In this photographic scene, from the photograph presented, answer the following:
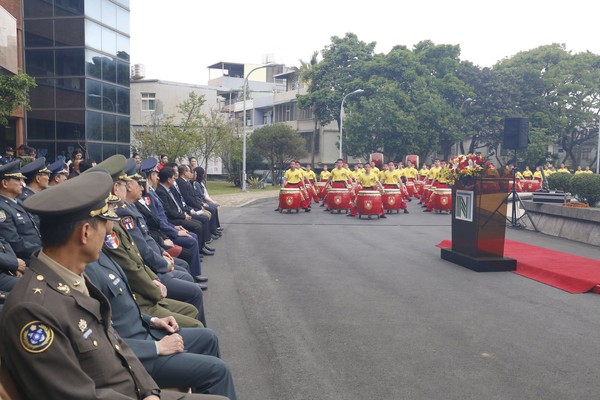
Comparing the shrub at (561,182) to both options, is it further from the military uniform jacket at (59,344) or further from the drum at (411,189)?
the military uniform jacket at (59,344)

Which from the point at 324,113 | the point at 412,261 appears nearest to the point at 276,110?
the point at 324,113

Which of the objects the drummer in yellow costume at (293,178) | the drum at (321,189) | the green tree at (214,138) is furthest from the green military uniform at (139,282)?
the green tree at (214,138)

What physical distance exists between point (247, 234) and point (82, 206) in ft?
39.5

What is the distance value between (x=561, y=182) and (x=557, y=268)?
7824 mm

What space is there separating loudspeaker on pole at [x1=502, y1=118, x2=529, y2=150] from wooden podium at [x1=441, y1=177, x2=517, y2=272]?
404 cm

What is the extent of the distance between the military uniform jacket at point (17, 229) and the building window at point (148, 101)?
44.4 meters

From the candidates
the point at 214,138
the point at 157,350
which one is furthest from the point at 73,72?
the point at 157,350

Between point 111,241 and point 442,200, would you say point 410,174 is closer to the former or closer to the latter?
point 442,200

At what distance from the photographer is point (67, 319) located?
2359mm

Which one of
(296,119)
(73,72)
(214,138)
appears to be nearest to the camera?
(73,72)

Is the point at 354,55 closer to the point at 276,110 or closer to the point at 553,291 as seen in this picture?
the point at 276,110

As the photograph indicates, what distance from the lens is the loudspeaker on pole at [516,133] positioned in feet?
45.1

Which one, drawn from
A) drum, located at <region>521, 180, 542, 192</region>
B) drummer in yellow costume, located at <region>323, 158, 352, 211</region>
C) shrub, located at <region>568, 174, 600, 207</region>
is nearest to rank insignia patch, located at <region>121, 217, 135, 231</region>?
shrub, located at <region>568, 174, 600, 207</region>

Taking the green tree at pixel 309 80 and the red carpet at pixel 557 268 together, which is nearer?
the red carpet at pixel 557 268
